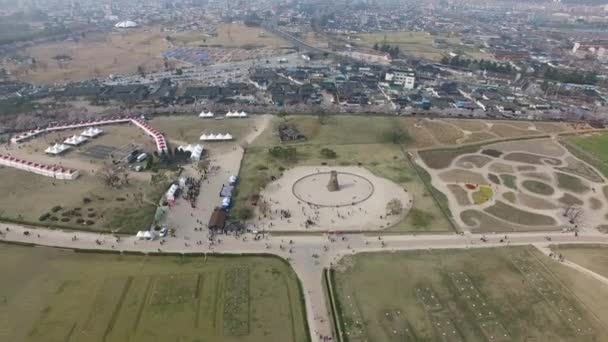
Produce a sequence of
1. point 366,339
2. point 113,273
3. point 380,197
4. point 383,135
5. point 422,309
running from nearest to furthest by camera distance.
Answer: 1. point 366,339
2. point 422,309
3. point 113,273
4. point 380,197
5. point 383,135

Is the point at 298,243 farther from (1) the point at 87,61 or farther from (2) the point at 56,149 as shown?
(1) the point at 87,61

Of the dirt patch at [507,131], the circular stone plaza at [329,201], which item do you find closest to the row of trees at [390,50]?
the dirt patch at [507,131]

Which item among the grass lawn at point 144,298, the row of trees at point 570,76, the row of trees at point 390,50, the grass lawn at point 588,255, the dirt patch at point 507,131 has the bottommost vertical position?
the grass lawn at point 144,298

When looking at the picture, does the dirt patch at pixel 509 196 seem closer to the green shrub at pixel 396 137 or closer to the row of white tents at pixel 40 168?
the green shrub at pixel 396 137

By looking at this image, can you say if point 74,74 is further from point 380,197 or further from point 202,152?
point 380,197

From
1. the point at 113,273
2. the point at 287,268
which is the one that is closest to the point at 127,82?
the point at 113,273

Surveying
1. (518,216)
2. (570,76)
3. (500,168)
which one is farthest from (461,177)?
(570,76)
